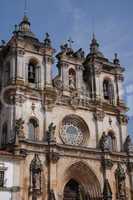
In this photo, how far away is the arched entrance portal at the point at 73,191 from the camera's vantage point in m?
36.7

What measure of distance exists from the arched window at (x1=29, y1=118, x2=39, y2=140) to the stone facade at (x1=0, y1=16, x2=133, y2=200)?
91 millimetres

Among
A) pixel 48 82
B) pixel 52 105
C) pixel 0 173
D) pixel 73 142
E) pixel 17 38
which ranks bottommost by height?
pixel 0 173

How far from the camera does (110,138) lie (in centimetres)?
4106

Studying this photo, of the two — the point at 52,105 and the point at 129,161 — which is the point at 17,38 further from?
the point at 129,161

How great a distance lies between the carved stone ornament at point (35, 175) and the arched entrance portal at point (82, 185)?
385 centimetres

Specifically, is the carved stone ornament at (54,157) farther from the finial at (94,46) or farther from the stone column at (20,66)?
the finial at (94,46)

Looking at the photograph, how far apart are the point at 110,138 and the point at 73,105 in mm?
5421

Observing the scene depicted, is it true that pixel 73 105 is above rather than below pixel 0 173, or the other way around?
above

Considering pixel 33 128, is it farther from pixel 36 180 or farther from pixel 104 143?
pixel 104 143

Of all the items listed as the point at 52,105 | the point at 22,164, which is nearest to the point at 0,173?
the point at 22,164

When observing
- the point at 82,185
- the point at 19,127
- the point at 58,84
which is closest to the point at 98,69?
the point at 58,84

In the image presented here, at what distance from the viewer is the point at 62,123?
38.3 meters

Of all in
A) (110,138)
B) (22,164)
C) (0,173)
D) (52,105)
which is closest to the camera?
(0,173)

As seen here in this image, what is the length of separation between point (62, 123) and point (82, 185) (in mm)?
6113
